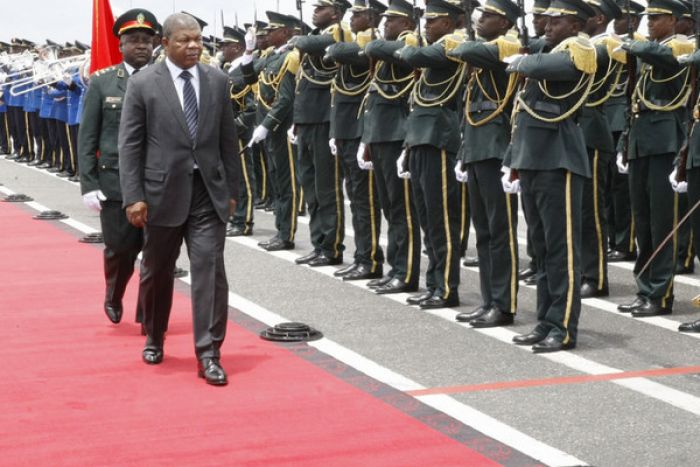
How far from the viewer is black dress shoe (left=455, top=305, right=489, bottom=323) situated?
8.98m

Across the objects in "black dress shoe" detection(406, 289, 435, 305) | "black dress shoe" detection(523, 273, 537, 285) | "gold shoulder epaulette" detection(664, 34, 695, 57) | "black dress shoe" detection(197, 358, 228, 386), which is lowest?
"black dress shoe" detection(523, 273, 537, 285)

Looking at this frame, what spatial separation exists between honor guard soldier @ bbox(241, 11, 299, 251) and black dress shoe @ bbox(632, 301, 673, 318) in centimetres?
408

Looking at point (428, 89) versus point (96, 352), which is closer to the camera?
point (96, 352)

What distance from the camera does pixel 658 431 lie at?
638 cm

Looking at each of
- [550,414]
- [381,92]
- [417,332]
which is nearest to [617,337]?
[417,332]

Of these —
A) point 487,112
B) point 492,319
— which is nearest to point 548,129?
point 487,112

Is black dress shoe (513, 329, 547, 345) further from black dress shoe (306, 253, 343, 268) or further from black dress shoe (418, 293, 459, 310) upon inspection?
black dress shoe (306, 253, 343, 268)

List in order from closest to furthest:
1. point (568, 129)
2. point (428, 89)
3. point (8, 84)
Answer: point (568, 129), point (428, 89), point (8, 84)

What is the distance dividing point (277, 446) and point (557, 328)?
2601mm

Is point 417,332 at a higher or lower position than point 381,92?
lower

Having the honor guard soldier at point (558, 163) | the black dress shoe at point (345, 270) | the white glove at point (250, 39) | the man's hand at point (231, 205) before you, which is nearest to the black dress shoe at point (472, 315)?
the honor guard soldier at point (558, 163)

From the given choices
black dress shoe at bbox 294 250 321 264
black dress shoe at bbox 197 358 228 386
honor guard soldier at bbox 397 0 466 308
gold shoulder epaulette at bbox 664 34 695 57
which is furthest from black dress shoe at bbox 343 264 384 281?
black dress shoe at bbox 197 358 228 386

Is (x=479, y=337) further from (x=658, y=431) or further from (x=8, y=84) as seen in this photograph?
(x=8, y=84)

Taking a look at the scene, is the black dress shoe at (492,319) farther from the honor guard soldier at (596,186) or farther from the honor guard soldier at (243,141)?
the honor guard soldier at (243,141)
